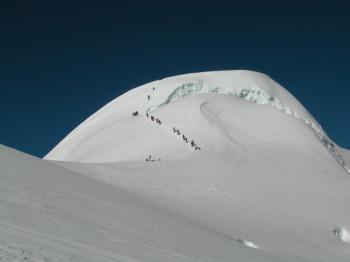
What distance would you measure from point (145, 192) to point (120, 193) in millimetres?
4164

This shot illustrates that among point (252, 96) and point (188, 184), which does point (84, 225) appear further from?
point (252, 96)

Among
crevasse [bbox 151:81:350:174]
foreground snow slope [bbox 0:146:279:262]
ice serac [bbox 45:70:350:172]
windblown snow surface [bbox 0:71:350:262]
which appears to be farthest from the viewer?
crevasse [bbox 151:81:350:174]

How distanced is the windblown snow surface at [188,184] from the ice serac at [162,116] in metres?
0.18

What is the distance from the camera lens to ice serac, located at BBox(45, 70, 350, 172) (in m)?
55.2

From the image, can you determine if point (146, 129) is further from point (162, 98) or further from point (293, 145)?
point (293, 145)

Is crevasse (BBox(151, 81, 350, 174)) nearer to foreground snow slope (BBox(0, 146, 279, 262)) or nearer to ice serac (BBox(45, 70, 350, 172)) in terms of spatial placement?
ice serac (BBox(45, 70, 350, 172))

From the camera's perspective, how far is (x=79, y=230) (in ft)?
56.1

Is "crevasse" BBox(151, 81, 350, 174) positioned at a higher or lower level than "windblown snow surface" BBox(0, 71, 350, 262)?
higher

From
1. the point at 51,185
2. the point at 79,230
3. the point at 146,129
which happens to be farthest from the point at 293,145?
the point at 79,230

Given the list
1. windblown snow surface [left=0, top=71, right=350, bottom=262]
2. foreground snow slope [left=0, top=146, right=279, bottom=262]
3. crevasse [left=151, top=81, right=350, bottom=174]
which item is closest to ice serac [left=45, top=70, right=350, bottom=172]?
crevasse [left=151, top=81, right=350, bottom=174]

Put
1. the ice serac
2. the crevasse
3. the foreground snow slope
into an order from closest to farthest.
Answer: the foreground snow slope < the ice serac < the crevasse

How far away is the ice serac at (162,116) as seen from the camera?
5516 cm

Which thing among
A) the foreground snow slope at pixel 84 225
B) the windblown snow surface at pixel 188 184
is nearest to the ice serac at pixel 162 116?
the windblown snow surface at pixel 188 184

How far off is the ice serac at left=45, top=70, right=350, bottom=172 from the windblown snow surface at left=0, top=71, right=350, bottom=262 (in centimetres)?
18
